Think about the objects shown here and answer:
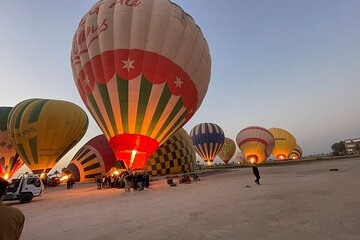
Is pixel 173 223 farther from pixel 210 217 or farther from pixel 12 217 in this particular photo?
pixel 12 217

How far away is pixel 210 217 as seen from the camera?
19.7 ft

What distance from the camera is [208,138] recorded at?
40.3 metres

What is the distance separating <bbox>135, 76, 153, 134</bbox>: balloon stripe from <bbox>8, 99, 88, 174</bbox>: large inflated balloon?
1149 cm

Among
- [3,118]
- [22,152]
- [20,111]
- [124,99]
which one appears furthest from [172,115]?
[3,118]

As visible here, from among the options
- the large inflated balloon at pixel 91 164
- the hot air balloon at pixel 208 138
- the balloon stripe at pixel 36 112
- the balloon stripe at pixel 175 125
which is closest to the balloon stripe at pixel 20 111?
the balloon stripe at pixel 36 112

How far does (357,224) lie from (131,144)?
37.4ft

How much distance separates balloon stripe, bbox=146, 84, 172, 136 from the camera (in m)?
14.4

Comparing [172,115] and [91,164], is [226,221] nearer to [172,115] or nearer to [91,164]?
[172,115]

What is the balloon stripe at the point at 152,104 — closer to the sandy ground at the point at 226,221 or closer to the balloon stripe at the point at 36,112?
the sandy ground at the point at 226,221

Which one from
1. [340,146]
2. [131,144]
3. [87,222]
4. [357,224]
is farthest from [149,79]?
[340,146]

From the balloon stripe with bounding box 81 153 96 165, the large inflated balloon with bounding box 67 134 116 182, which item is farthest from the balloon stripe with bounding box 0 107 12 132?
the balloon stripe with bounding box 81 153 96 165

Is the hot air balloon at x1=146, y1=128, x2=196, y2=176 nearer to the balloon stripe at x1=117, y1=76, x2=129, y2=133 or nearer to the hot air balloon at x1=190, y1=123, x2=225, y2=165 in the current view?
the balloon stripe at x1=117, y1=76, x2=129, y2=133

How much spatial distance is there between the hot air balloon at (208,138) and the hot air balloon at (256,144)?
4.71 m

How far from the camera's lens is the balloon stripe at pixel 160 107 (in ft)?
47.4
